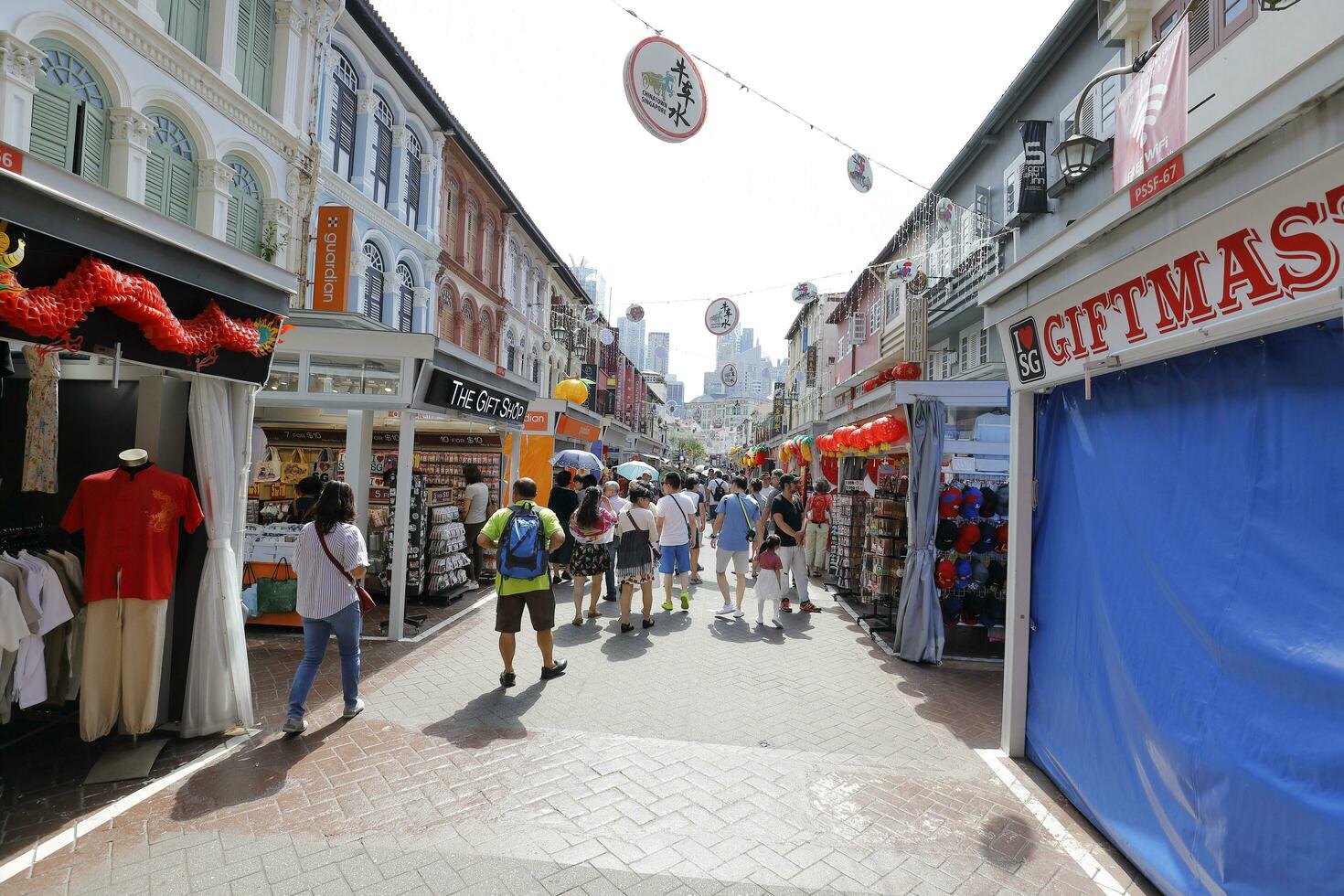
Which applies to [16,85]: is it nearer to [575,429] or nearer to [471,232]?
[575,429]

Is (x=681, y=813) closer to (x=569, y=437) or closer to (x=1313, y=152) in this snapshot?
(x=1313, y=152)

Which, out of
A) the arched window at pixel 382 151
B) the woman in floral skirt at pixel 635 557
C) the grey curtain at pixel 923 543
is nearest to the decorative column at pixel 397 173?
the arched window at pixel 382 151

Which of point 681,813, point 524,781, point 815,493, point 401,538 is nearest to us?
point 681,813

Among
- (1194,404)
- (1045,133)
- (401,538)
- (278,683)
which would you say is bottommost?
(278,683)

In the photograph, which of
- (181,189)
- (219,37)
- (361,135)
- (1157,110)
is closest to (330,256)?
(181,189)

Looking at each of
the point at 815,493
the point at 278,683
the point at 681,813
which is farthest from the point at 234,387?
the point at 815,493

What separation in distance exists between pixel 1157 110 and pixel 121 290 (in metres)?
7.79

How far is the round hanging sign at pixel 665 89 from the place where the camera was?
5922 mm

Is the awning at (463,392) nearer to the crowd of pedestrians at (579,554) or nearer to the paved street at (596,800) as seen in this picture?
the crowd of pedestrians at (579,554)

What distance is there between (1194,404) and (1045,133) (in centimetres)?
1251

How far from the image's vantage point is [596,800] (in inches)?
148

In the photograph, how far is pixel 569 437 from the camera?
47.0 feet

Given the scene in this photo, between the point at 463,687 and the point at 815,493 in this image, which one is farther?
the point at 815,493

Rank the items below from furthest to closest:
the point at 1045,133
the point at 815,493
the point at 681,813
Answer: the point at 1045,133
the point at 815,493
the point at 681,813
